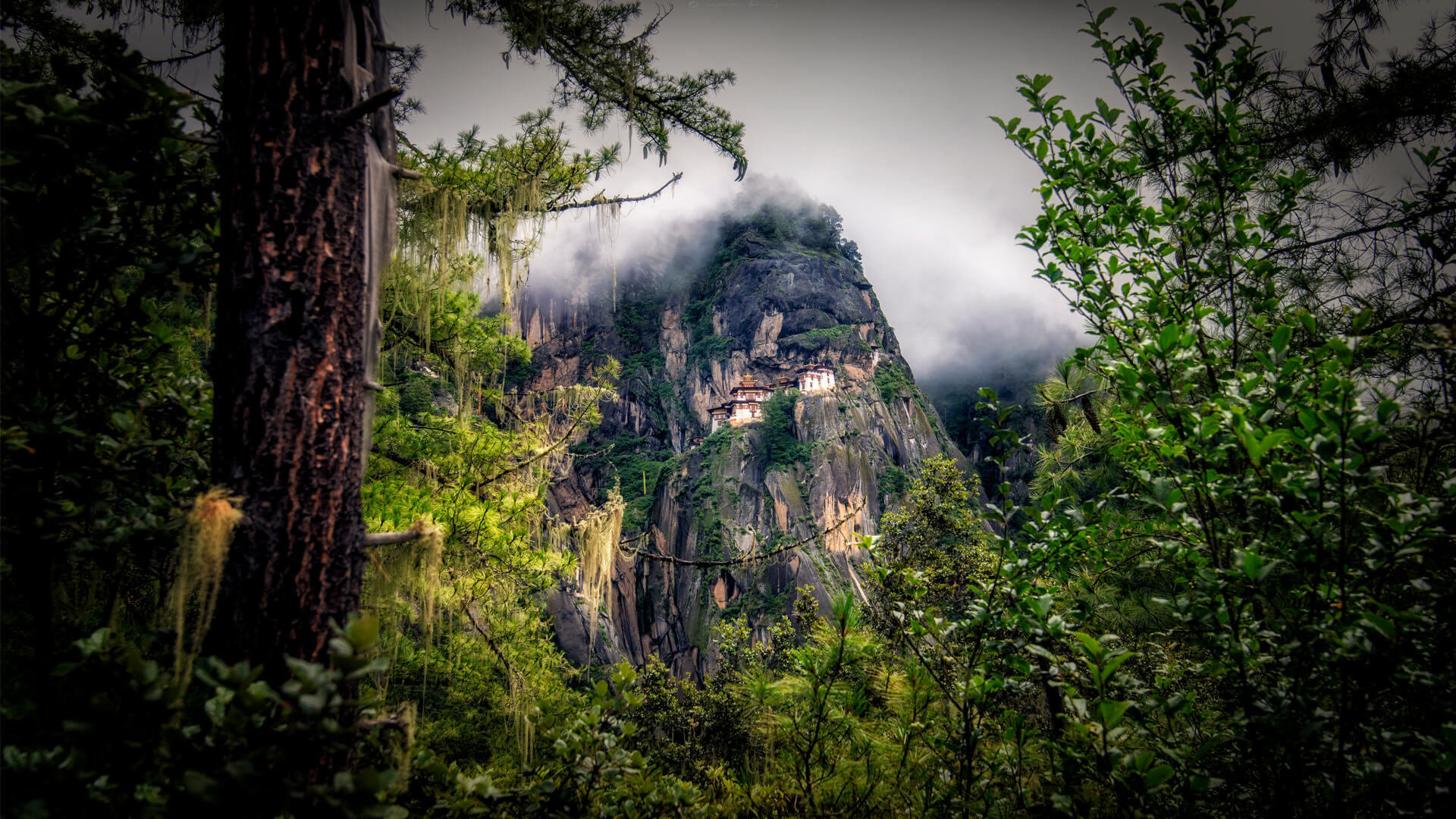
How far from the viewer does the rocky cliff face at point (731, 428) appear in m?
29.5

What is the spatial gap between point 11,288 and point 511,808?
2.14 metres

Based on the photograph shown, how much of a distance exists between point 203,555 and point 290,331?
1.90ft

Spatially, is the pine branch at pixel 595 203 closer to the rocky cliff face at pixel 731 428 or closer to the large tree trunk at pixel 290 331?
the large tree trunk at pixel 290 331

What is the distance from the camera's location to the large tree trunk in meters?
1.28

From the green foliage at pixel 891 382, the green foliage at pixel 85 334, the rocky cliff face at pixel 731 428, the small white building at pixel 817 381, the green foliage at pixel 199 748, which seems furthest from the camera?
the green foliage at pixel 891 382

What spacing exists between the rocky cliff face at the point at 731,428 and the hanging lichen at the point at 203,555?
19.9m

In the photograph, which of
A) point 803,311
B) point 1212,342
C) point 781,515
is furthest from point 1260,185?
point 803,311

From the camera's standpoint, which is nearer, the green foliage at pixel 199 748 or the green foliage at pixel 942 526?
the green foliage at pixel 199 748

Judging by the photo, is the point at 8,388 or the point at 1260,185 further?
the point at 1260,185

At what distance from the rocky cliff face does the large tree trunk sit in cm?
1992

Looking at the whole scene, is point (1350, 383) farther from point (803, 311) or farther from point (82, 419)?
point (803, 311)

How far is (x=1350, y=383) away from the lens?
41.4 inches

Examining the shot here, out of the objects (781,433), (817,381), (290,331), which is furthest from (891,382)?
(290,331)

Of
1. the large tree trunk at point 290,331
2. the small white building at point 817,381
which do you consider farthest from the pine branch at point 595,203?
the small white building at point 817,381
